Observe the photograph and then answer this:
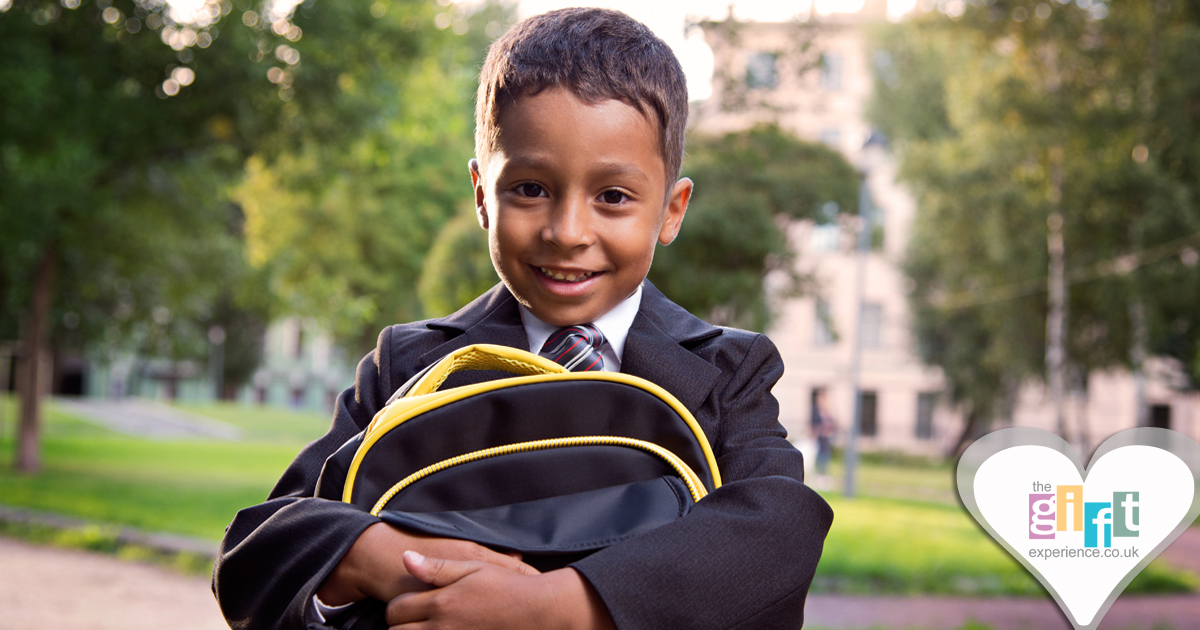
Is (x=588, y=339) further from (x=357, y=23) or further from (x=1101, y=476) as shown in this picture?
(x=357, y=23)

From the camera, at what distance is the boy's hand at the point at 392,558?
1.20m

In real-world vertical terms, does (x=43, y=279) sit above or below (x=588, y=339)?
below

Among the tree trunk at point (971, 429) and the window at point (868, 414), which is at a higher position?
the tree trunk at point (971, 429)

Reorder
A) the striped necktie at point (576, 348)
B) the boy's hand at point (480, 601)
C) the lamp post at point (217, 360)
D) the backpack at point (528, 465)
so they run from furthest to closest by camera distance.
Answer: the lamp post at point (217, 360), the striped necktie at point (576, 348), the backpack at point (528, 465), the boy's hand at point (480, 601)

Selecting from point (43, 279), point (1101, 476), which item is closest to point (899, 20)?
point (43, 279)

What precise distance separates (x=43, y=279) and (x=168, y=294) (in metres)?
1.74

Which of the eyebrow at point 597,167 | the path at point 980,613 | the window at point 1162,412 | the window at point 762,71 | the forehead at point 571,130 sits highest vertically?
the window at point 762,71

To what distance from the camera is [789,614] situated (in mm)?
1322

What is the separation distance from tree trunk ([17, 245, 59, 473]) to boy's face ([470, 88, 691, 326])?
14.2m

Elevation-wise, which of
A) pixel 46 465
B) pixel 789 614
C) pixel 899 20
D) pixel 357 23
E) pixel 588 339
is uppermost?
pixel 899 20

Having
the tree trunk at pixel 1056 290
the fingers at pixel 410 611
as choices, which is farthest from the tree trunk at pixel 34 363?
the tree trunk at pixel 1056 290

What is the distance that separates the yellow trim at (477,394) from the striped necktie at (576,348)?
121 mm

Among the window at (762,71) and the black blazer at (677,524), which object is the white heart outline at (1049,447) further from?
the window at (762,71)

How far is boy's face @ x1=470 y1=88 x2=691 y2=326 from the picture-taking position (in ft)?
4.64
